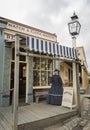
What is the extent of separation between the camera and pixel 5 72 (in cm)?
666

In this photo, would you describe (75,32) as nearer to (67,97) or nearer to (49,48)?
(49,48)

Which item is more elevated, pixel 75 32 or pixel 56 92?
pixel 75 32

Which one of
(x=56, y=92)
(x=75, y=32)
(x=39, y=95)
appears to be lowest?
(x=39, y=95)

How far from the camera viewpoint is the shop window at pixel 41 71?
26.7 feet

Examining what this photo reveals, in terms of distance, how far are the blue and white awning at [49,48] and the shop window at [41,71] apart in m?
2.78

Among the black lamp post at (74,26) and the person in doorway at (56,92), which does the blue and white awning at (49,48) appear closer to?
the black lamp post at (74,26)

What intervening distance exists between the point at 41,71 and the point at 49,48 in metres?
3.47

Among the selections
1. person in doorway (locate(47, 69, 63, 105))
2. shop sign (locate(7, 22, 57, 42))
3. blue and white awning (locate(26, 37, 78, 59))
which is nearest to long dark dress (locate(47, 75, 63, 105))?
person in doorway (locate(47, 69, 63, 105))

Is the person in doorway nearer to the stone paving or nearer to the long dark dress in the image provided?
the long dark dress

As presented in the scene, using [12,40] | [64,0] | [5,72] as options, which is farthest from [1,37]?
[64,0]

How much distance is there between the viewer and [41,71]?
846 centimetres

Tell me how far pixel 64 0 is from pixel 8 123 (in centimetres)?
630

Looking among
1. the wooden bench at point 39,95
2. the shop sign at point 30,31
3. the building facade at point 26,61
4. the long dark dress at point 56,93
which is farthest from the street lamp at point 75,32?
the shop sign at point 30,31

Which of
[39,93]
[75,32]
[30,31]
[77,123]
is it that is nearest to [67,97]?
[77,123]
